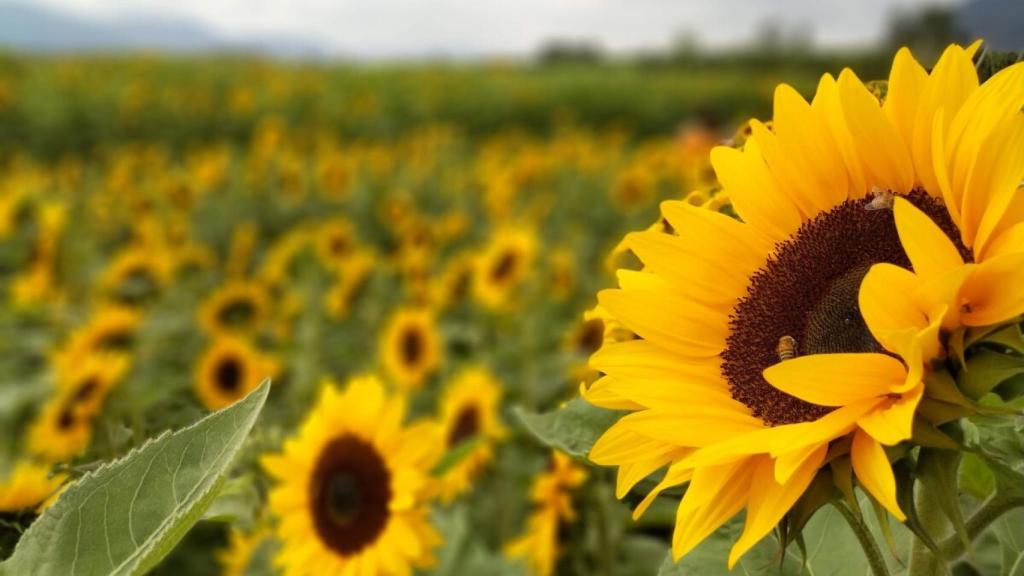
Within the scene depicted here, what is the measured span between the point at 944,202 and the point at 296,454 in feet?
3.53

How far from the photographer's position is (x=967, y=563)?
3.53ft

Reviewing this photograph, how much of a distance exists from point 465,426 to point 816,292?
1.80 meters

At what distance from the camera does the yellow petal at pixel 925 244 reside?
24.9 inches

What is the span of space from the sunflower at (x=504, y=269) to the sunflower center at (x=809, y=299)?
264 cm

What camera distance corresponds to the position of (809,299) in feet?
2.66

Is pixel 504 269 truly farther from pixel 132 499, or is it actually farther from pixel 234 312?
pixel 132 499

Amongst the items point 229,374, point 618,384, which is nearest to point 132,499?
point 618,384

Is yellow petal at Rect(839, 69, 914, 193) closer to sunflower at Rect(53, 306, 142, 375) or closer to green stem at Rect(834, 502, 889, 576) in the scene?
green stem at Rect(834, 502, 889, 576)

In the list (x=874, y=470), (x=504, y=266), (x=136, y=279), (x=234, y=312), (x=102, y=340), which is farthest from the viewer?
(x=136, y=279)

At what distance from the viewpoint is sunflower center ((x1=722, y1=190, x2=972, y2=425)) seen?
30.1 inches

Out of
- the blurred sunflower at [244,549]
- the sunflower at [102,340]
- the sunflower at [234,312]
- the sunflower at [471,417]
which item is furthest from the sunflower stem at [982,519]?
the sunflower at [234,312]

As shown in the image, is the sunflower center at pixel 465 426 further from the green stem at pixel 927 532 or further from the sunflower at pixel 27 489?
the green stem at pixel 927 532

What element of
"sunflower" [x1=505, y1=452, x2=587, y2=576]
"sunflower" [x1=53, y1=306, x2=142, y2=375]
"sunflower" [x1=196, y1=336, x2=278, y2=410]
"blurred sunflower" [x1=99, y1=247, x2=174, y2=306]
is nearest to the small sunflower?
"sunflower" [x1=53, y1=306, x2=142, y2=375]

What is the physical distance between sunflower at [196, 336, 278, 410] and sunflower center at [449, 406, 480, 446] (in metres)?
0.67
